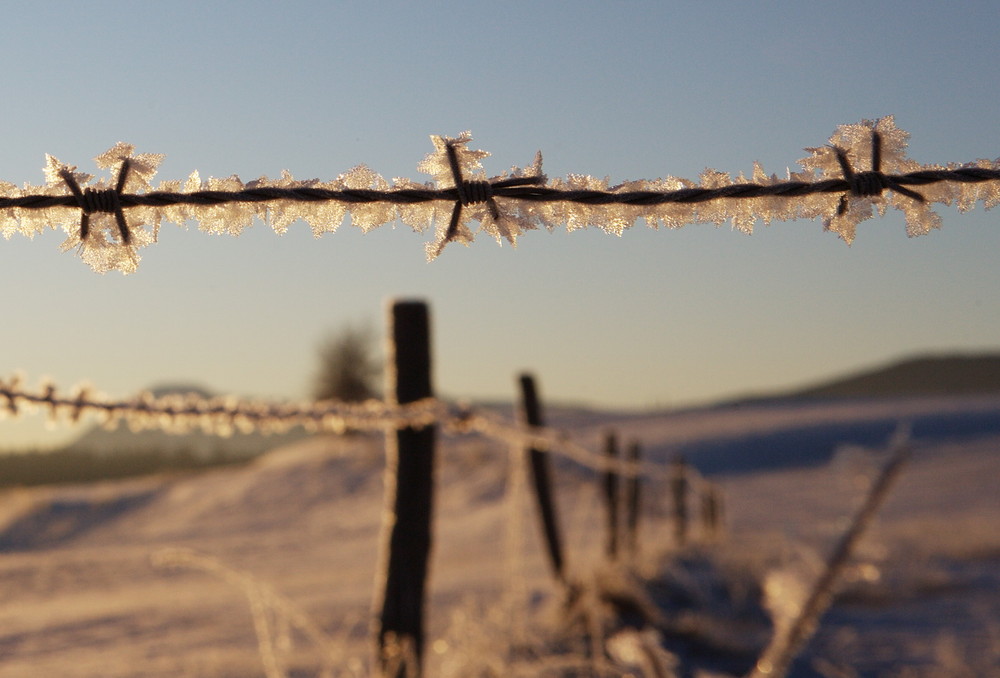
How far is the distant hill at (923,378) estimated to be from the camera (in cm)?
5919

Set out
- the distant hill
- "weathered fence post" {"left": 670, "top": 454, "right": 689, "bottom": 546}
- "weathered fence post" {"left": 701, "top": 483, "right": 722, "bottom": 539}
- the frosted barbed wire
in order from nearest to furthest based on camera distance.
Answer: the frosted barbed wire
"weathered fence post" {"left": 670, "top": 454, "right": 689, "bottom": 546}
"weathered fence post" {"left": 701, "top": 483, "right": 722, "bottom": 539}
the distant hill

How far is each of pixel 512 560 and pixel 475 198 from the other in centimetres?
358

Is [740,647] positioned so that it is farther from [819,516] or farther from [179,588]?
[819,516]

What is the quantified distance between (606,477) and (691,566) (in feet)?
3.22

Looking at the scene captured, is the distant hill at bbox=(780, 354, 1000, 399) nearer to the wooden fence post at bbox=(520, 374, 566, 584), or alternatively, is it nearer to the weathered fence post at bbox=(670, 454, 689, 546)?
the weathered fence post at bbox=(670, 454, 689, 546)

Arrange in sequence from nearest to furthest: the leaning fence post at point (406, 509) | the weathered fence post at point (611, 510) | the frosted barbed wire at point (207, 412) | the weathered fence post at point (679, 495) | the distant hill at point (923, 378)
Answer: the frosted barbed wire at point (207, 412), the leaning fence post at point (406, 509), the weathered fence post at point (611, 510), the weathered fence post at point (679, 495), the distant hill at point (923, 378)

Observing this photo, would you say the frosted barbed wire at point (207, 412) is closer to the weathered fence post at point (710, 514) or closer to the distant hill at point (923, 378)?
the weathered fence post at point (710, 514)

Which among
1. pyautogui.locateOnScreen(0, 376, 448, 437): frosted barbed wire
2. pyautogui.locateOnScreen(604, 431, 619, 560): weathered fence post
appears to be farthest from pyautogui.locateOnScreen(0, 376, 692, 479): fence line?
pyautogui.locateOnScreen(604, 431, 619, 560): weathered fence post

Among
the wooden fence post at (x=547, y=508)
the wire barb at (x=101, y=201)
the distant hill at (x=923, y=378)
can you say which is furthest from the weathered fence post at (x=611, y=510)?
the distant hill at (x=923, y=378)

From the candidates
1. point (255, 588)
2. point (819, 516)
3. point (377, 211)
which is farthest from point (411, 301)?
point (819, 516)

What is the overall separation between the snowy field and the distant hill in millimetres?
33113

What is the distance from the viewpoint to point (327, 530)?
20.0 metres

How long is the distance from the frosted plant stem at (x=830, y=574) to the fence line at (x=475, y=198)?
3.39ft

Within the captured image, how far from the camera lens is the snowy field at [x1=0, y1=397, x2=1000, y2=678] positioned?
5.05 meters
